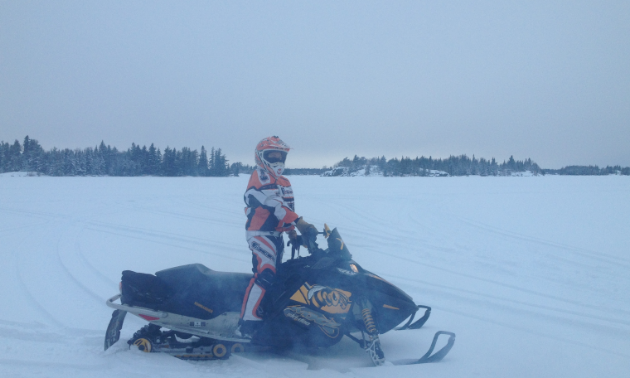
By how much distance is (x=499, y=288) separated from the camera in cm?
518

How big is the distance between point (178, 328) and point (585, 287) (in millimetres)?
5457

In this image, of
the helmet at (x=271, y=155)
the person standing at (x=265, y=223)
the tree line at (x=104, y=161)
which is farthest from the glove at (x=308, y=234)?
the tree line at (x=104, y=161)

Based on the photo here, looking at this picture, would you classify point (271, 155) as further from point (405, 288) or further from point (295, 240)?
point (405, 288)

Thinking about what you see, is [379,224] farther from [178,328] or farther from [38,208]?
[38,208]

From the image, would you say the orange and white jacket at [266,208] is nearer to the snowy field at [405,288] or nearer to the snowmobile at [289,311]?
the snowmobile at [289,311]

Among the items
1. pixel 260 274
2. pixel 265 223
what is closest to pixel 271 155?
pixel 265 223

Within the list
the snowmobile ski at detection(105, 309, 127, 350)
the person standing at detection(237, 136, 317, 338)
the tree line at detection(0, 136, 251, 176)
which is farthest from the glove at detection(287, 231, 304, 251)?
the tree line at detection(0, 136, 251, 176)

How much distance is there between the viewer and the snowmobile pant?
133 inches

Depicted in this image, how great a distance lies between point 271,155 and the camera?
3.56m

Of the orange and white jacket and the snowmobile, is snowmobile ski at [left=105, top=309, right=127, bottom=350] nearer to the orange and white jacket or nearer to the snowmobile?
the snowmobile

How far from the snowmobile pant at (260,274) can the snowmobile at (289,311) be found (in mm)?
73

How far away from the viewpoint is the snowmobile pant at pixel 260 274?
3387 millimetres

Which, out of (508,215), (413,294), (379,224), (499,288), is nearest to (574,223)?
(508,215)

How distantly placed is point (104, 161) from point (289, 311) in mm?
76898
